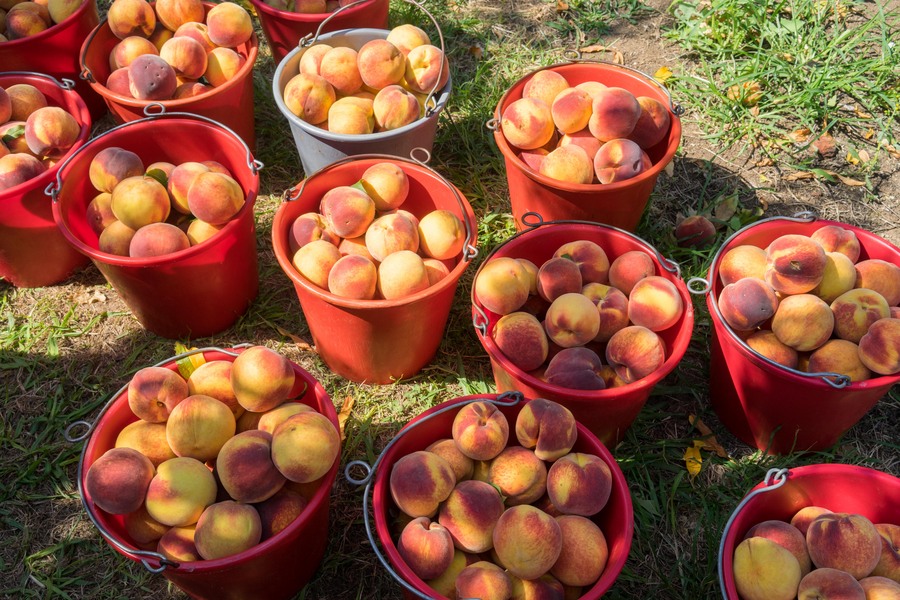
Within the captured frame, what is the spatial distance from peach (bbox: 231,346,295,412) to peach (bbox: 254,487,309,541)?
0.27 m

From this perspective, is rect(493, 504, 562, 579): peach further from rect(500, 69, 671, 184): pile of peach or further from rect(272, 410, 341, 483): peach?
rect(500, 69, 671, 184): pile of peach

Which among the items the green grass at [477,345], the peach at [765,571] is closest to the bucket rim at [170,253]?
the green grass at [477,345]

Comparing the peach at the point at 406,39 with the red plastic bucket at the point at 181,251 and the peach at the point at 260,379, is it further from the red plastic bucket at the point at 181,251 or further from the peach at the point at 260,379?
the peach at the point at 260,379

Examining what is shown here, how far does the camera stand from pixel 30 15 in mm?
3496

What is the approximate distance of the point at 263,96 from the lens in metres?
4.00

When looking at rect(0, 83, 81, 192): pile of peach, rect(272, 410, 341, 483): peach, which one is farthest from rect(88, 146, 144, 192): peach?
rect(272, 410, 341, 483): peach

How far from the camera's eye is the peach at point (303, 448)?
1974mm

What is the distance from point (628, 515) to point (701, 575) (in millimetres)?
631

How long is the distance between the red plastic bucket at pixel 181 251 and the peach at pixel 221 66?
407 millimetres

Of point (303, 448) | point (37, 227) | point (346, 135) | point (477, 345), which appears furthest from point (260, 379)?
point (37, 227)

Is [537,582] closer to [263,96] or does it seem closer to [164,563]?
[164,563]

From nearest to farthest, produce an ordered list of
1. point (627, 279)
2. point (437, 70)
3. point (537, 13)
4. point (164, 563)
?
point (164, 563)
point (627, 279)
point (437, 70)
point (537, 13)

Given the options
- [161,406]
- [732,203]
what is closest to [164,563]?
[161,406]

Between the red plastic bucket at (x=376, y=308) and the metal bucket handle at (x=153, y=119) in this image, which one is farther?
the metal bucket handle at (x=153, y=119)
